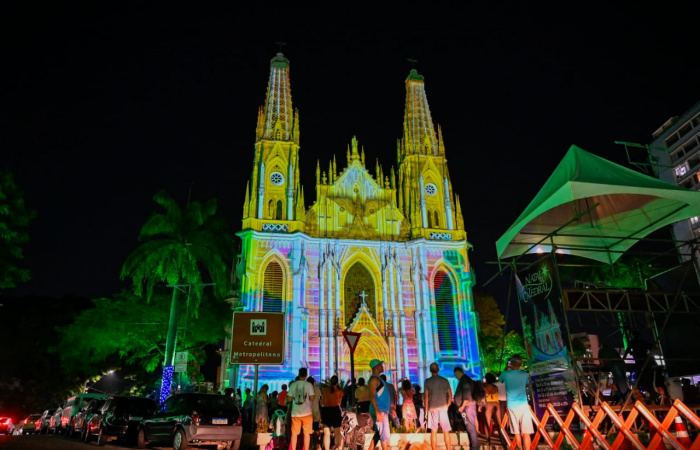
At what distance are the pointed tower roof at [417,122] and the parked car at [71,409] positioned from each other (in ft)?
99.1

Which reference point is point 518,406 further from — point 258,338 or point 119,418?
point 119,418

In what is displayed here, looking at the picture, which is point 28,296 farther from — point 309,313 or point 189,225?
point 189,225

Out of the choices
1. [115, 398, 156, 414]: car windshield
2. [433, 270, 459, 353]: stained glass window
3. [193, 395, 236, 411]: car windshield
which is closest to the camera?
[193, 395, 236, 411]: car windshield

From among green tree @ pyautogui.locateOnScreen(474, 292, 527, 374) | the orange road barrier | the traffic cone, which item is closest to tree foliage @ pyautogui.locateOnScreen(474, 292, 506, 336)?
green tree @ pyautogui.locateOnScreen(474, 292, 527, 374)

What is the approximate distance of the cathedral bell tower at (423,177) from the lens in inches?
1564

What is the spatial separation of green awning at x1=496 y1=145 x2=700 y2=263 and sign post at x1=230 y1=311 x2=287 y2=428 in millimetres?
6065

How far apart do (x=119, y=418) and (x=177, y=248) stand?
32.5 ft

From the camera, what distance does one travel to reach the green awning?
10.9 m

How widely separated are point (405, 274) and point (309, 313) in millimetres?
7519

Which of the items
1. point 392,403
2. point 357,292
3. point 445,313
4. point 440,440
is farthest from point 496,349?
point 392,403

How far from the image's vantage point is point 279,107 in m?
42.0

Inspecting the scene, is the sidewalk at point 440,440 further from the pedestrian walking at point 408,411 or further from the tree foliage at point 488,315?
the tree foliage at point 488,315

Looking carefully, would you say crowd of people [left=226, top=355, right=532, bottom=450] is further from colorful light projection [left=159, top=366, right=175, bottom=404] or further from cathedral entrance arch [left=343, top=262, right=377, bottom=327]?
cathedral entrance arch [left=343, top=262, right=377, bottom=327]

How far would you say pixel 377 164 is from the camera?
4162 cm
